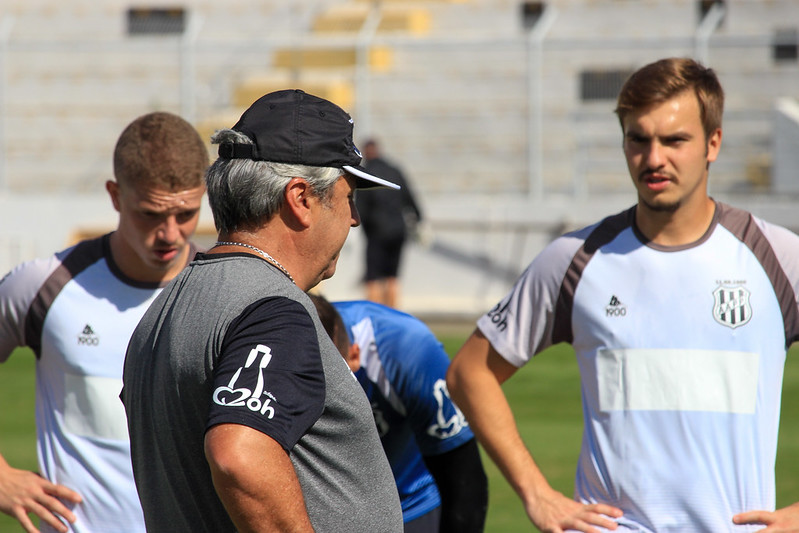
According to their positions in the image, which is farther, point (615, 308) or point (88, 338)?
point (88, 338)

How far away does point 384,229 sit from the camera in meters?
14.1

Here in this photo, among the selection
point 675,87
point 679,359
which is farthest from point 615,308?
point 675,87

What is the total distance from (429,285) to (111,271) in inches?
482

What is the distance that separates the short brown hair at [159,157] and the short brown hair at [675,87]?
140 cm

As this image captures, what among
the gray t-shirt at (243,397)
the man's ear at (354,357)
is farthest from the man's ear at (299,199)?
the man's ear at (354,357)

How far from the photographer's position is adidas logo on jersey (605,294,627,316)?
3.21 metres

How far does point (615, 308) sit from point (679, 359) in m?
0.24

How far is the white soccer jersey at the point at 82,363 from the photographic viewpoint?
10.9 feet

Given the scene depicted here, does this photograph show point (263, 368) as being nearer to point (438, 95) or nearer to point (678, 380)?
point (678, 380)

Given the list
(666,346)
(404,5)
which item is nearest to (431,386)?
(666,346)

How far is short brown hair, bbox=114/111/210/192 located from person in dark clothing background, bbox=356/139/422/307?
10.3 metres

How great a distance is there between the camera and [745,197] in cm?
1441

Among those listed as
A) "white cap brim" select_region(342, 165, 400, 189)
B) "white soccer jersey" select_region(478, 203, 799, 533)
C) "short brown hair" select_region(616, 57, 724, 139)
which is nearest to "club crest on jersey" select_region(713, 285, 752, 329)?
"white soccer jersey" select_region(478, 203, 799, 533)

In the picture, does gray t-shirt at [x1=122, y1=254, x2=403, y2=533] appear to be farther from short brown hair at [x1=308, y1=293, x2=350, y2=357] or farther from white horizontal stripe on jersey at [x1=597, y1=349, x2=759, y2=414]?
white horizontal stripe on jersey at [x1=597, y1=349, x2=759, y2=414]
